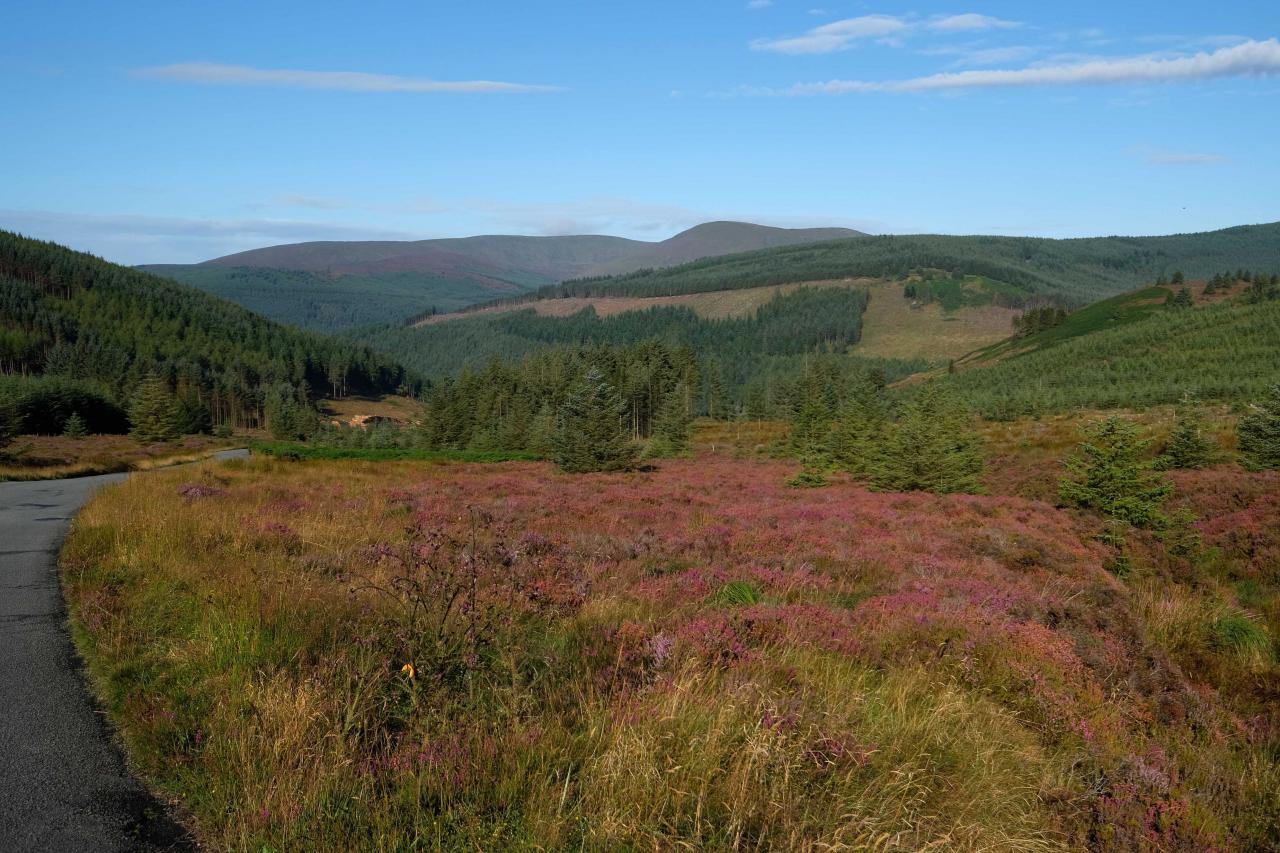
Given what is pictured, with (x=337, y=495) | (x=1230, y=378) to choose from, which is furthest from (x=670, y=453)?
(x=1230, y=378)

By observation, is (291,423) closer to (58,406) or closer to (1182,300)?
(58,406)

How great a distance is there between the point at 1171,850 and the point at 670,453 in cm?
5985

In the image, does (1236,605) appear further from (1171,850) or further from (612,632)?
(612,632)

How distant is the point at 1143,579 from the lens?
13.0 meters

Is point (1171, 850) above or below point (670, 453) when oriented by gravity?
above

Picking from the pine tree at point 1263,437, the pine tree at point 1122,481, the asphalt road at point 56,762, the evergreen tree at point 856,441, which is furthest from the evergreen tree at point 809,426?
the asphalt road at point 56,762

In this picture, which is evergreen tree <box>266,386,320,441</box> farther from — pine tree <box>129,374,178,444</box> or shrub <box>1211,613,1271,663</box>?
shrub <box>1211,613,1271,663</box>

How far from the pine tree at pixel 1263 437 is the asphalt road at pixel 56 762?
34292 millimetres

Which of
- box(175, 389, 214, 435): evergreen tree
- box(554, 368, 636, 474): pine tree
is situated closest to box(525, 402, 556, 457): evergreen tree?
box(554, 368, 636, 474): pine tree

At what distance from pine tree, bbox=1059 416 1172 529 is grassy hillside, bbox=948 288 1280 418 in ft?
160

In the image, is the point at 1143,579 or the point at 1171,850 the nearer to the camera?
the point at 1171,850

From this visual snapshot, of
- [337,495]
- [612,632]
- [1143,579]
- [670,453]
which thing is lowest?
[670,453]

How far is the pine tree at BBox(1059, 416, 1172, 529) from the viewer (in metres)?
16.4

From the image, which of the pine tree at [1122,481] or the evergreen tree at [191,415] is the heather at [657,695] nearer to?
the pine tree at [1122,481]
